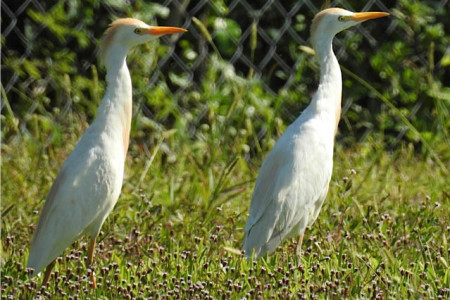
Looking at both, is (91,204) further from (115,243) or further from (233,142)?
(233,142)

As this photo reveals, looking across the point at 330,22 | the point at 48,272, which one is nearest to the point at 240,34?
the point at 330,22

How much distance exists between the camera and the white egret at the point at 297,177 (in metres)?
4.45

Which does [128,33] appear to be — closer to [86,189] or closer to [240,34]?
[86,189]

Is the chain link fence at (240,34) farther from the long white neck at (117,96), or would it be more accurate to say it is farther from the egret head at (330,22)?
the long white neck at (117,96)

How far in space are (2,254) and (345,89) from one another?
293cm

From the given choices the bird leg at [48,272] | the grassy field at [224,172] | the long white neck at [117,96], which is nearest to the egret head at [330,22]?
the grassy field at [224,172]

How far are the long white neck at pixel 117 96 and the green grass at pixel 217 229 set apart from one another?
1.74 feet

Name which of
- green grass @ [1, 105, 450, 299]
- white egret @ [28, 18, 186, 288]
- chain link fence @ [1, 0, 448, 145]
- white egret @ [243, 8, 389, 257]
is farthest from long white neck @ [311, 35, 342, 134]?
chain link fence @ [1, 0, 448, 145]

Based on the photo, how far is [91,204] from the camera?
4355mm

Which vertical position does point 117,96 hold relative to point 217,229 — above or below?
above

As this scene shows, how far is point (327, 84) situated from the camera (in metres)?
4.70

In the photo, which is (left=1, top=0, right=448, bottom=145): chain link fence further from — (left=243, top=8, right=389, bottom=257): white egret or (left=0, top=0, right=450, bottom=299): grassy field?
(left=243, top=8, right=389, bottom=257): white egret

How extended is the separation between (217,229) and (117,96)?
0.75 metres

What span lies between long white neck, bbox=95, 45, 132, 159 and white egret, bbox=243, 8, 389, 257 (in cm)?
63
